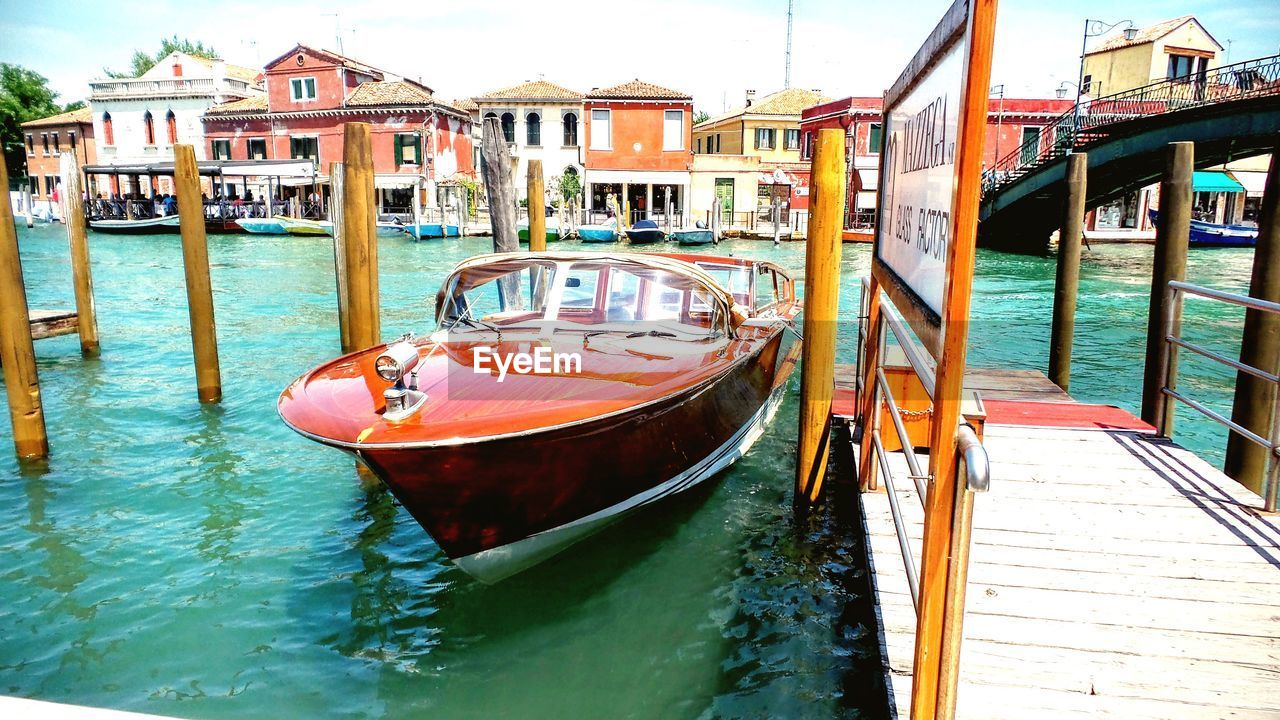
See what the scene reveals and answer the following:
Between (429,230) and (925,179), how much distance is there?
1300 inches

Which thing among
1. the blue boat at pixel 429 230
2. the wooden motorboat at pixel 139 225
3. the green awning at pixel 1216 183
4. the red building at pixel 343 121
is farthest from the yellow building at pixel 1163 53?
the wooden motorboat at pixel 139 225

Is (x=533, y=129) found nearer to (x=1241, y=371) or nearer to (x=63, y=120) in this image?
(x=63, y=120)

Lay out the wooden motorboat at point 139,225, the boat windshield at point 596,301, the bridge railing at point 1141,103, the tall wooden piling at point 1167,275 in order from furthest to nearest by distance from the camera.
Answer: the wooden motorboat at point 139,225, the bridge railing at point 1141,103, the boat windshield at point 596,301, the tall wooden piling at point 1167,275

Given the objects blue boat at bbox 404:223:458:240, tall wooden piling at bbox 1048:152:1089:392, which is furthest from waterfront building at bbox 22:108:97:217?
tall wooden piling at bbox 1048:152:1089:392

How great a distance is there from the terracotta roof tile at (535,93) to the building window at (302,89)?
8.79 metres

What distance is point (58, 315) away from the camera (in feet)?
33.3

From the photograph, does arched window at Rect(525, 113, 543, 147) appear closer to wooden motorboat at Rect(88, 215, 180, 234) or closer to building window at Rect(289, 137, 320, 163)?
building window at Rect(289, 137, 320, 163)

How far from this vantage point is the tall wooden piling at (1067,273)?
7.68 m

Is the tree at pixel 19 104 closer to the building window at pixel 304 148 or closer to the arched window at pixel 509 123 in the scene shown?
the building window at pixel 304 148

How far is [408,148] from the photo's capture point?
38.1 m

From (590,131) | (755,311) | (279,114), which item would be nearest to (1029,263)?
(590,131)

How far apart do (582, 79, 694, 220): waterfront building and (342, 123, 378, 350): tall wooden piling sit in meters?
31.3

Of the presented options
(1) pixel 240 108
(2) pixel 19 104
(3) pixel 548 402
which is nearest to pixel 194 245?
(3) pixel 548 402

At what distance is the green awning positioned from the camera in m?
32.4
